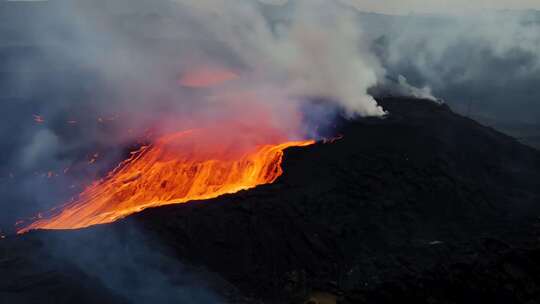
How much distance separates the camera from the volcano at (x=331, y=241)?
20.4 meters

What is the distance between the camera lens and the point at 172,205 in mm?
24938

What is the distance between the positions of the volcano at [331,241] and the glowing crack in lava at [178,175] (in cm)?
151

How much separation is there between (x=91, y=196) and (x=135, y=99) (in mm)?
23398

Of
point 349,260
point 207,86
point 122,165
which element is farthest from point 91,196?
point 207,86

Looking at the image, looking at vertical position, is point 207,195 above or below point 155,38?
below

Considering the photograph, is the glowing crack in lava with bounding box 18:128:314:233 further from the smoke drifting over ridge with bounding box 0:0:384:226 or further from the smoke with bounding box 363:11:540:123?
the smoke with bounding box 363:11:540:123

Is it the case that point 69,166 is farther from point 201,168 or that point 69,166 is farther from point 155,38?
point 155,38

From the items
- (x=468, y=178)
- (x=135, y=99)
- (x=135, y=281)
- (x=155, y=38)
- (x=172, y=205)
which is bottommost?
(x=135, y=281)

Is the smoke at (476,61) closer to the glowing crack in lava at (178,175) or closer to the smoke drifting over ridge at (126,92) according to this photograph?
the smoke drifting over ridge at (126,92)

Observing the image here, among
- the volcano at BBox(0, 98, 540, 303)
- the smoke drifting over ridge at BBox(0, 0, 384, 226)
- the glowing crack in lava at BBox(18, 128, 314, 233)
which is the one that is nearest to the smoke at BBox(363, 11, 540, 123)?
the smoke drifting over ridge at BBox(0, 0, 384, 226)

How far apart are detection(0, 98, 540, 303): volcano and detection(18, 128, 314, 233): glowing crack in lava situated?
1.51 metres

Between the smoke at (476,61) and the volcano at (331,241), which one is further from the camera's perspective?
the smoke at (476,61)

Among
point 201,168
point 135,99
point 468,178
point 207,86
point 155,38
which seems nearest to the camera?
point 201,168

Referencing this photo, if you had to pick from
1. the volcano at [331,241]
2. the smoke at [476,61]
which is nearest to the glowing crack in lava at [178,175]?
the volcano at [331,241]
